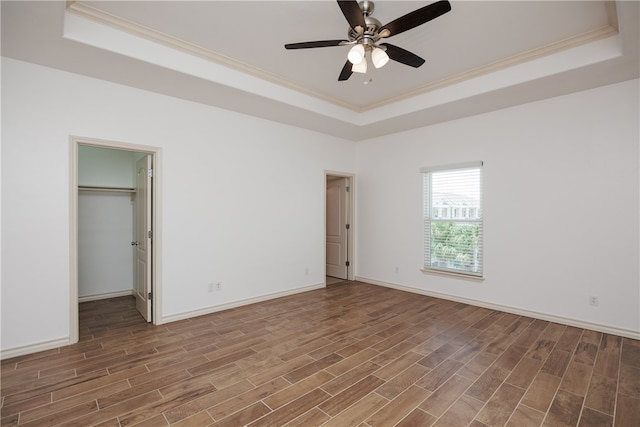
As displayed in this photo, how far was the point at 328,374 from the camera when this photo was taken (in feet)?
8.82

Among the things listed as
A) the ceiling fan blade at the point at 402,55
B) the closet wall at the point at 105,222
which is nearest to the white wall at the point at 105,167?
the closet wall at the point at 105,222

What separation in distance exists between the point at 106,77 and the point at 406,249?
4871 millimetres

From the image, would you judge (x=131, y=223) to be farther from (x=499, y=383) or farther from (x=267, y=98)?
(x=499, y=383)

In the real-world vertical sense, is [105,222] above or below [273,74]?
below

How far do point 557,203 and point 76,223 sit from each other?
560 centimetres

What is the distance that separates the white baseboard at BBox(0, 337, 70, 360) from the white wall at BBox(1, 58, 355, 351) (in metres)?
0.03

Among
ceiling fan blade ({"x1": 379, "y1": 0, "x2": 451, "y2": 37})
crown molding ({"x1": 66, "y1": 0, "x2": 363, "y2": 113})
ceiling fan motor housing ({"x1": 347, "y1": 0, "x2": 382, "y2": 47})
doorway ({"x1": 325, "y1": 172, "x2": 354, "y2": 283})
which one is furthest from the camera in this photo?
doorway ({"x1": 325, "y1": 172, "x2": 354, "y2": 283})

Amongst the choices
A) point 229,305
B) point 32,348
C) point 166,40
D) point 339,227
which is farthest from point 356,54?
point 339,227

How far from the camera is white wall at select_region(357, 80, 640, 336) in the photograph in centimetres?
356

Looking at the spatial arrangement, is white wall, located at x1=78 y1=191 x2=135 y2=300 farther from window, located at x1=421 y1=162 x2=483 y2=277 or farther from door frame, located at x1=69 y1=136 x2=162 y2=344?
window, located at x1=421 y1=162 x2=483 y2=277

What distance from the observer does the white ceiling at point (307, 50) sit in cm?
270

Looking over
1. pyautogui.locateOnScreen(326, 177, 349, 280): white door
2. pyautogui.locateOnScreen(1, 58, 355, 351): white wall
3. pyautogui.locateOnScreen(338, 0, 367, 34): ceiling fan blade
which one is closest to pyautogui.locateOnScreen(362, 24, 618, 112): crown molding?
pyautogui.locateOnScreen(338, 0, 367, 34): ceiling fan blade

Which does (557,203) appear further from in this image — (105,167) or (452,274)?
(105,167)

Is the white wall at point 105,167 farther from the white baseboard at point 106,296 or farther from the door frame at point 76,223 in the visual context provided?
the white baseboard at point 106,296
